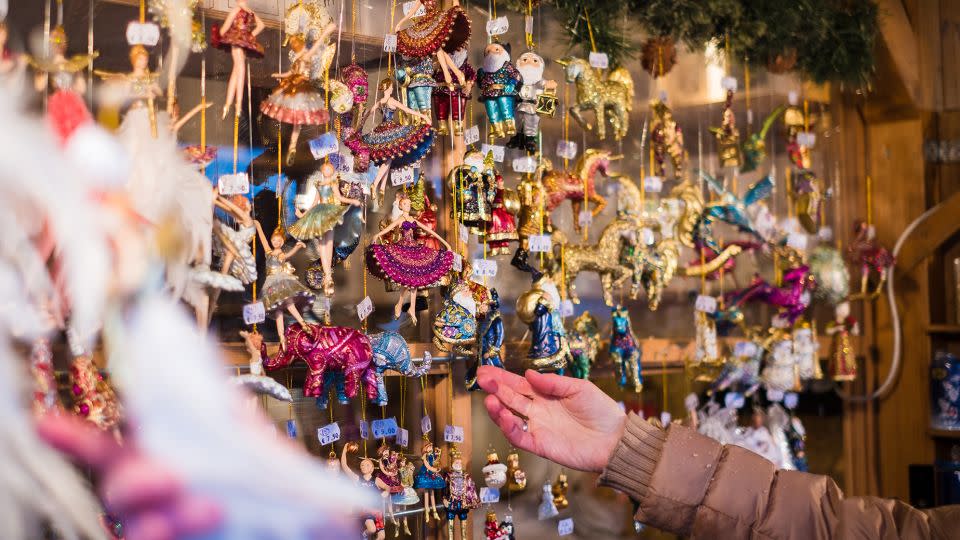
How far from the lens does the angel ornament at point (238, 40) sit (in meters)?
1.60

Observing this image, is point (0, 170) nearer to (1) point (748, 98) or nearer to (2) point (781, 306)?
(2) point (781, 306)

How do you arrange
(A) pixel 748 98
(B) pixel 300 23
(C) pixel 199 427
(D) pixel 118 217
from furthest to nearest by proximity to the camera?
(A) pixel 748 98 → (B) pixel 300 23 → (D) pixel 118 217 → (C) pixel 199 427

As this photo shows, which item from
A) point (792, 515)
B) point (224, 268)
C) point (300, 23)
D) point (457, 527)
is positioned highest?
point (300, 23)

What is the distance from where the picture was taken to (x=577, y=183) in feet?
7.50

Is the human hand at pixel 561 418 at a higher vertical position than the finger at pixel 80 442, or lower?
lower

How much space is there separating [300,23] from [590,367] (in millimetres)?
1146

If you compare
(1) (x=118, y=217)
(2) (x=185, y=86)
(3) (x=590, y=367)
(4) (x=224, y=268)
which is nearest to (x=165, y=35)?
(2) (x=185, y=86)

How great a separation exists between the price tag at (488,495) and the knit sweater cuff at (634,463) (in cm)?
69

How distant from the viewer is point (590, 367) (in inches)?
97.2

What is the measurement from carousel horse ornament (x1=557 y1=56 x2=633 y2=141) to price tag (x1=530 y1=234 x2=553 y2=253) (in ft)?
1.02

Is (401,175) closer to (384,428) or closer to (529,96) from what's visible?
(529,96)

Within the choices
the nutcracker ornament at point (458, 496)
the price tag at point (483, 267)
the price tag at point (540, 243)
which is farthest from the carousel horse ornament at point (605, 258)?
the nutcracker ornament at point (458, 496)

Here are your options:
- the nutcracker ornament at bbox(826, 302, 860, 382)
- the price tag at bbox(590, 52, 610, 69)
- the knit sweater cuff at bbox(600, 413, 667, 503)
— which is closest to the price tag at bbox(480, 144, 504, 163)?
the price tag at bbox(590, 52, 610, 69)

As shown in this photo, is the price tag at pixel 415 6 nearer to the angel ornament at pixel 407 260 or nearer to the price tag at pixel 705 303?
the angel ornament at pixel 407 260
